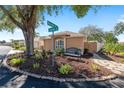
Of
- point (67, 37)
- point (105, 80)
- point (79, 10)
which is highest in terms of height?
point (79, 10)

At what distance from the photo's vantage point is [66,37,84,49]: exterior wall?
21938 mm

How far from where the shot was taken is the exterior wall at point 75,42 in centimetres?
2194

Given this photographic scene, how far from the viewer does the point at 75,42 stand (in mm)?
22141

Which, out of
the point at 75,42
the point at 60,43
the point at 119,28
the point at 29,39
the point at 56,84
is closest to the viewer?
the point at 56,84

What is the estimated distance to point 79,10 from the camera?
10.5 metres

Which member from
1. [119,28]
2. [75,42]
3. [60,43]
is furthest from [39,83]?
[119,28]

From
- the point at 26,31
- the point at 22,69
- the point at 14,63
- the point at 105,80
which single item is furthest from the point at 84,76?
the point at 26,31

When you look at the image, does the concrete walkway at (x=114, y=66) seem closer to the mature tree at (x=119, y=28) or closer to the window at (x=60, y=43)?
the window at (x=60, y=43)

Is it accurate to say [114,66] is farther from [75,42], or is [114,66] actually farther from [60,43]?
[60,43]

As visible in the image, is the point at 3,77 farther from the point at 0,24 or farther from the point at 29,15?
the point at 0,24

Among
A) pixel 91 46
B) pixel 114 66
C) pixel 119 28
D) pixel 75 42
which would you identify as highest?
pixel 119 28

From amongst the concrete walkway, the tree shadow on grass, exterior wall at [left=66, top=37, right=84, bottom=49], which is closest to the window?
exterior wall at [left=66, top=37, right=84, bottom=49]

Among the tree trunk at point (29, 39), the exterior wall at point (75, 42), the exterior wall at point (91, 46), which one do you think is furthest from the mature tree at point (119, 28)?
the tree trunk at point (29, 39)
